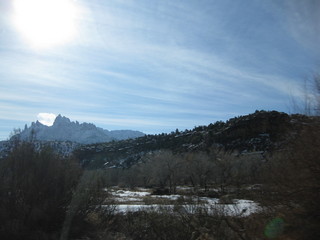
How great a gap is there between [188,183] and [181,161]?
→ 16.7 metres

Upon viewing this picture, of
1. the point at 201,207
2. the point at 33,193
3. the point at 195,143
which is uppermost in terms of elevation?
the point at 195,143

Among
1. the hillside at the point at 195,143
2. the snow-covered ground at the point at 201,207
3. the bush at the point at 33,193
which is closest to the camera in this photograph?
the snow-covered ground at the point at 201,207

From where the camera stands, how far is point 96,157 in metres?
136

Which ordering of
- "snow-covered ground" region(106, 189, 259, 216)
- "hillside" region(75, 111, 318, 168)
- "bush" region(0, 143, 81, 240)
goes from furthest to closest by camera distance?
"hillside" region(75, 111, 318, 168), "bush" region(0, 143, 81, 240), "snow-covered ground" region(106, 189, 259, 216)

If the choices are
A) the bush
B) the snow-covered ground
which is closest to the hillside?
the snow-covered ground

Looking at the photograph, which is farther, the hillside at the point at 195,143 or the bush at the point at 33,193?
the hillside at the point at 195,143

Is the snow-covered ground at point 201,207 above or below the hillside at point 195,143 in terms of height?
below

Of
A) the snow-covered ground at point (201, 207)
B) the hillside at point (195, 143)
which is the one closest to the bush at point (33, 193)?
the snow-covered ground at point (201, 207)

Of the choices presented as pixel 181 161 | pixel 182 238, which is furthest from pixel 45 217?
pixel 181 161

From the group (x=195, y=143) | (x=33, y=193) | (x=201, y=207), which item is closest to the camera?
(x=33, y=193)

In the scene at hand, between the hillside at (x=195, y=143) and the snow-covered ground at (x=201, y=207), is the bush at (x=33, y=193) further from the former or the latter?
the hillside at (x=195, y=143)

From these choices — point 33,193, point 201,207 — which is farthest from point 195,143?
point 33,193

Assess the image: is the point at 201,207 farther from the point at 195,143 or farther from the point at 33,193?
the point at 195,143

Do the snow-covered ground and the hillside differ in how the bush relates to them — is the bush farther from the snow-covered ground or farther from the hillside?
the hillside
